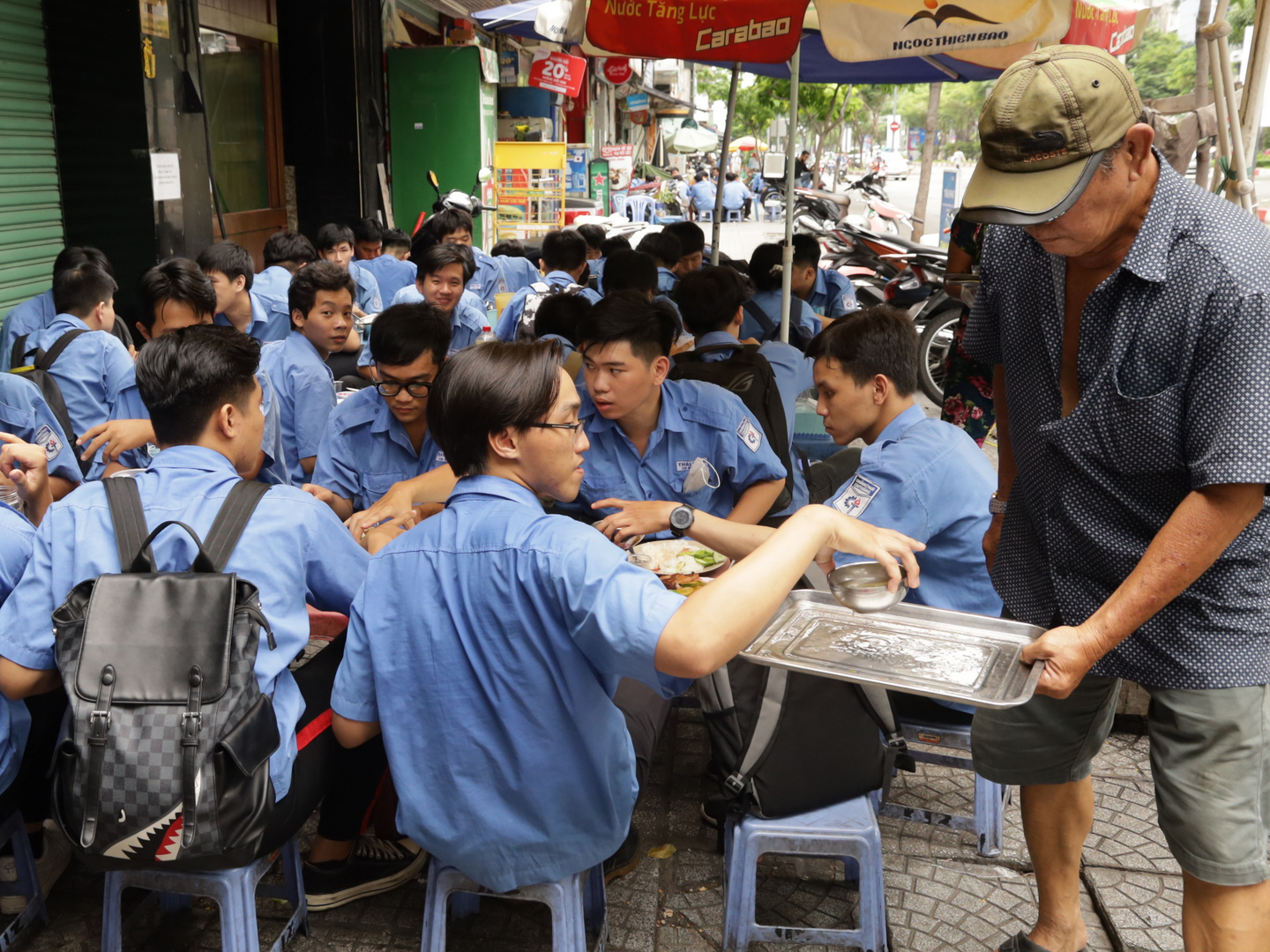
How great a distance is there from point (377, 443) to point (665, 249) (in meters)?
4.43

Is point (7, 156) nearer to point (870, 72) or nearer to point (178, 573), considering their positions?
point (178, 573)

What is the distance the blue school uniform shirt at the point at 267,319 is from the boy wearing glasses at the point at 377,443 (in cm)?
237

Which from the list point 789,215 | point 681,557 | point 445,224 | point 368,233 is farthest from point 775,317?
point 681,557

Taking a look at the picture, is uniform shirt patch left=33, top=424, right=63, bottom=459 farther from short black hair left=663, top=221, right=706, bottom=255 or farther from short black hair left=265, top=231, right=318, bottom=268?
short black hair left=663, top=221, right=706, bottom=255

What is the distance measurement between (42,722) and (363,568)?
87 cm

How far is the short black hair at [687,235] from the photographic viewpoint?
25.0 feet

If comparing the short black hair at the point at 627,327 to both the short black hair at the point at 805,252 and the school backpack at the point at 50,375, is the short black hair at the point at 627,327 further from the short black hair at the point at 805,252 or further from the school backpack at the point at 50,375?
the short black hair at the point at 805,252

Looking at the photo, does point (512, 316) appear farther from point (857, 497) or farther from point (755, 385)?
point (857, 497)

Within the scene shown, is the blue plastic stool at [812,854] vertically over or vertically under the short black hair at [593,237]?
under

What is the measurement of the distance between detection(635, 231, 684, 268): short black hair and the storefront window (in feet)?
11.7

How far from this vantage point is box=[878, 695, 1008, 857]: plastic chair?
9.00 ft

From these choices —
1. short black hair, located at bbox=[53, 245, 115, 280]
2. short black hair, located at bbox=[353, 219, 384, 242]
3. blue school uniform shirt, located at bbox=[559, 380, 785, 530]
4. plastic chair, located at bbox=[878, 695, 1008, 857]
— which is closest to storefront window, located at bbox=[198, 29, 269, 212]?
short black hair, located at bbox=[353, 219, 384, 242]

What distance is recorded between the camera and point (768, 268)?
6355mm

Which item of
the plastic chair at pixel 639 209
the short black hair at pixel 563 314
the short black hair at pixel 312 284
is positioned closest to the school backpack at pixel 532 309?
the short black hair at pixel 563 314
